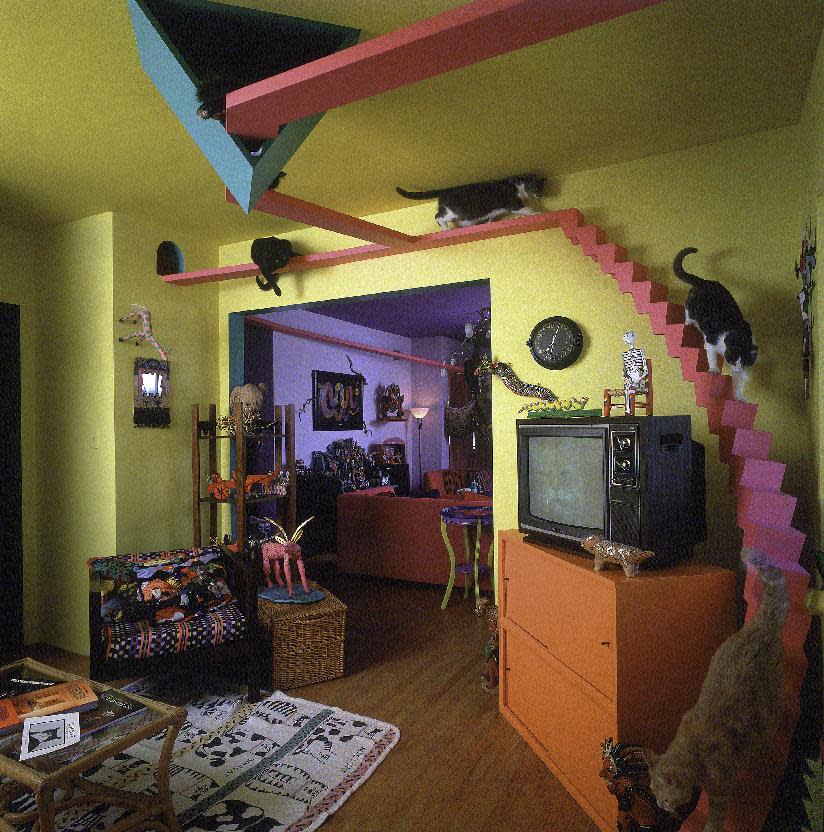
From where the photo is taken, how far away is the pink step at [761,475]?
2.03 m

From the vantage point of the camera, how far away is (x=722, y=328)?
252 cm

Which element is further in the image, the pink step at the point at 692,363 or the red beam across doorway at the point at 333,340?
the red beam across doorway at the point at 333,340

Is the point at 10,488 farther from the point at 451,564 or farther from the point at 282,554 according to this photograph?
the point at 451,564

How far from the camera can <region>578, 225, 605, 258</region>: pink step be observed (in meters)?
2.83

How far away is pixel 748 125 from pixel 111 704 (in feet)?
10.9

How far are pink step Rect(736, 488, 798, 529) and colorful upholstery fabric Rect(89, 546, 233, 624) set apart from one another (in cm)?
248

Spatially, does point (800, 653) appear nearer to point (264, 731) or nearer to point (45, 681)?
point (264, 731)

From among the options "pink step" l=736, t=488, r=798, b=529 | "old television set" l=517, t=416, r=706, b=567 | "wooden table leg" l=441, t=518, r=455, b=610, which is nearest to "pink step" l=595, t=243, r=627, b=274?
"old television set" l=517, t=416, r=706, b=567

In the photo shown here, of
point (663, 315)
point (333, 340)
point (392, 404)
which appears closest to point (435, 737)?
point (663, 315)

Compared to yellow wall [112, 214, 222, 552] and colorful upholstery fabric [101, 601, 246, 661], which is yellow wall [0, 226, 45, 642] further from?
colorful upholstery fabric [101, 601, 246, 661]

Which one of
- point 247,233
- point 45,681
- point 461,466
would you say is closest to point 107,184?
point 247,233

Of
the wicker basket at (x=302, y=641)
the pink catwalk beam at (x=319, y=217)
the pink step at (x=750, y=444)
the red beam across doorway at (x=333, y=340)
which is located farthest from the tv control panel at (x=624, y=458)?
the red beam across doorway at (x=333, y=340)

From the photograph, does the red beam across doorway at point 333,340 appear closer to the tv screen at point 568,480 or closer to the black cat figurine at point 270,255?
the black cat figurine at point 270,255

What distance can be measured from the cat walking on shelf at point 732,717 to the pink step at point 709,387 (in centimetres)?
95
